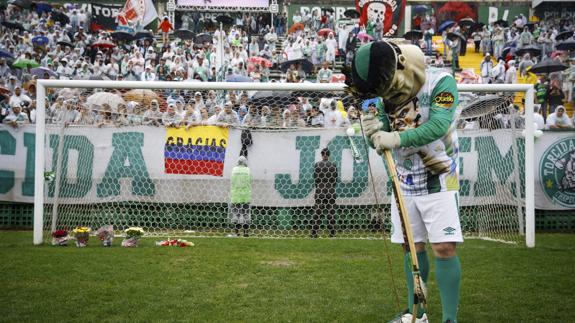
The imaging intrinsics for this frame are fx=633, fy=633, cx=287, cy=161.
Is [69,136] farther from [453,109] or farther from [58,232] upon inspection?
[453,109]

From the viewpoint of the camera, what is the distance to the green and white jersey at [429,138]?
4.30 m

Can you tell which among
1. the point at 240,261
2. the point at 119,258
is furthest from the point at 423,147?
the point at 119,258

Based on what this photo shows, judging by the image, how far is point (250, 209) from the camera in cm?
1224

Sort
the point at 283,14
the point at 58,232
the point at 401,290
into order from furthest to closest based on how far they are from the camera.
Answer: the point at 283,14 < the point at 58,232 < the point at 401,290

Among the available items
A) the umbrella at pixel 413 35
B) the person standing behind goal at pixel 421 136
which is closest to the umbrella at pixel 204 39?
the umbrella at pixel 413 35

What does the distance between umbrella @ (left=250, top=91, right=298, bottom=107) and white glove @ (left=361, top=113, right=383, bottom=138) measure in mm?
7814

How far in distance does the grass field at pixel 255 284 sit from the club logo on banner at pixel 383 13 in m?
23.3

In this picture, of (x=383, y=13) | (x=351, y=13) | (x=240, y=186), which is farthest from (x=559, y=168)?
(x=351, y=13)

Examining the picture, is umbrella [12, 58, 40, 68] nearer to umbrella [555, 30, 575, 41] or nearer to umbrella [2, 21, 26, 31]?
umbrella [2, 21, 26, 31]

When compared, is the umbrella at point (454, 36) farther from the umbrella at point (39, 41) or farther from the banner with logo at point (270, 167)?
the umbrella at point (39, 41)

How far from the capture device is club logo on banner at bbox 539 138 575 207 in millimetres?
13031

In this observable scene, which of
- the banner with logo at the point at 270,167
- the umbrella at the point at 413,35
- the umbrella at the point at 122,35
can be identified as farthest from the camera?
the umbrella at the point at 413,35

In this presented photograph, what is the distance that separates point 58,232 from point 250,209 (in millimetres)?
3630

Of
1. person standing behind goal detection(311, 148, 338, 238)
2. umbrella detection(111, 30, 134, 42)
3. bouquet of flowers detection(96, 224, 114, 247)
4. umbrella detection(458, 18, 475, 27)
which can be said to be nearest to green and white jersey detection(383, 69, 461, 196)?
bouquet of flowers detection(96, 224, 114, 247)
